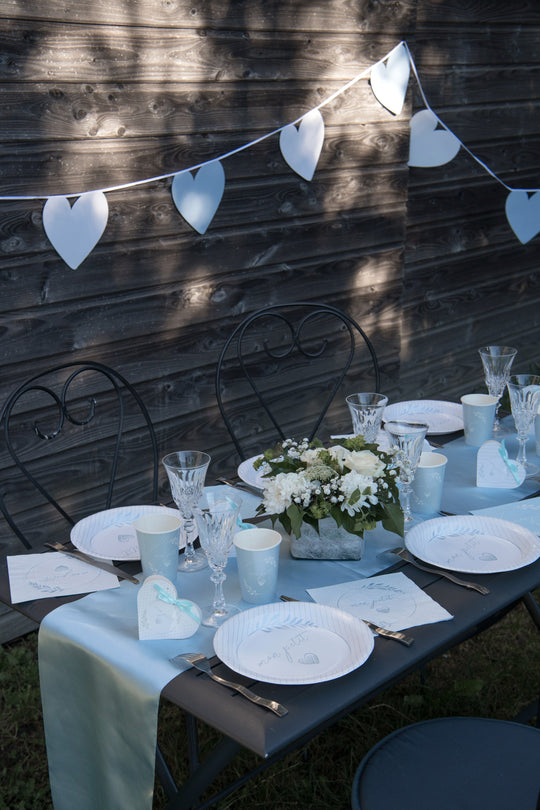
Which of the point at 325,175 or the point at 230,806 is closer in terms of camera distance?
the point at 230,806

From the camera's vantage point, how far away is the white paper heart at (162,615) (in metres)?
1.21

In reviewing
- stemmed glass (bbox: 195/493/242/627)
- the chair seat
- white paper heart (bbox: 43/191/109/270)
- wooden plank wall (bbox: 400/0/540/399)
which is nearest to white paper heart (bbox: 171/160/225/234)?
white paper heart (bbox: 43/191/109/270)

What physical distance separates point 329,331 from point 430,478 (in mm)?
1565

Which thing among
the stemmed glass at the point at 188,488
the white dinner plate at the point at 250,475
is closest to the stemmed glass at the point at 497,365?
the white dinner plate at the point at 250,475

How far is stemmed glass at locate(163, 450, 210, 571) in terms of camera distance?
4.61 ft

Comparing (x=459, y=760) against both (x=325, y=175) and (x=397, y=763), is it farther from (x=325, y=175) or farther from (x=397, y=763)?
(x=325, y=175)

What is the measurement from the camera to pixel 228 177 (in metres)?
2.61

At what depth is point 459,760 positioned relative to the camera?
4.30 feet

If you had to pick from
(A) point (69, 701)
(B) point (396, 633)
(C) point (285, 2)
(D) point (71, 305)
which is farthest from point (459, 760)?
(C) point (285, 2)

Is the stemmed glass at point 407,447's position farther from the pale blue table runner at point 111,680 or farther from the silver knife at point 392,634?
the silver knife at point 392,634

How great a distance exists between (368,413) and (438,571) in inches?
17.4

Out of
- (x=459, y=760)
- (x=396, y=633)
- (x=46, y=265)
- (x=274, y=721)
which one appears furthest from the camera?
(x=46, y=265)

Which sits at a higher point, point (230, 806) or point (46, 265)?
point (46, 265)

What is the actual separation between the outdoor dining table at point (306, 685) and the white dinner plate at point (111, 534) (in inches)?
5.0
